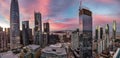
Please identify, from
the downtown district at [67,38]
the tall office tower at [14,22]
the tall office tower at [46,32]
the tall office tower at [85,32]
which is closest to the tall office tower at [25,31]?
the downtown district at [67,38]

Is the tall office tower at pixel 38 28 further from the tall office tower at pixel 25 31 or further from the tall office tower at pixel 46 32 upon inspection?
the tall office tower at pixel 25 31

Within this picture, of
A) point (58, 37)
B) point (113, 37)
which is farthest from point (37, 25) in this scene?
point (113, 37)

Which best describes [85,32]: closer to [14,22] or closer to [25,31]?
[25,31]

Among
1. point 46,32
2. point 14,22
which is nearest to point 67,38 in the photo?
point 46,32

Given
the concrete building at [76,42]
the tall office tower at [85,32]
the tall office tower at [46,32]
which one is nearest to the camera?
the tall office tower at [85,32]

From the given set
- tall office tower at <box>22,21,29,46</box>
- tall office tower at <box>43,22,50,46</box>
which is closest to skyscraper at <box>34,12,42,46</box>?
tall office tower at <box>43,22,50,46</box>

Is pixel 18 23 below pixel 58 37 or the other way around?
the other way around

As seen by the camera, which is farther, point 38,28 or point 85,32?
point 38,28

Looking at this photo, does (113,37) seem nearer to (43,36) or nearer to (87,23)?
(43,36)
